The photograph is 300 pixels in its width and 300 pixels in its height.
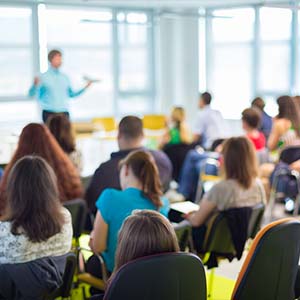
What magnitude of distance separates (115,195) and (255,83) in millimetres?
8658

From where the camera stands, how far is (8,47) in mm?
10625

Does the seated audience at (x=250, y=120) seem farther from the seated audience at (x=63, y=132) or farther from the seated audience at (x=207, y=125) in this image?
the seated audience at (x=63, y=132)

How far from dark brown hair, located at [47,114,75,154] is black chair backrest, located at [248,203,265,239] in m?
1.76

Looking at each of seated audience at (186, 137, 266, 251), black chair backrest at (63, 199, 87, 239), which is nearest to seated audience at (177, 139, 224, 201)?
seated audience at (186, 137, 266, 251)

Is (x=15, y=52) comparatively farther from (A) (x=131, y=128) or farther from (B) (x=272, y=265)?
(B) (x=272, y=265)

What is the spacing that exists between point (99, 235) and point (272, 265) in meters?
1.11

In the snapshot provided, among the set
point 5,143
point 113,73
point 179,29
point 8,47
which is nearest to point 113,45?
point 113,73

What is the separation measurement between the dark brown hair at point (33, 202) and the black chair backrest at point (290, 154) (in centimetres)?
381

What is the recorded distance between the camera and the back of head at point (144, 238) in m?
2.19

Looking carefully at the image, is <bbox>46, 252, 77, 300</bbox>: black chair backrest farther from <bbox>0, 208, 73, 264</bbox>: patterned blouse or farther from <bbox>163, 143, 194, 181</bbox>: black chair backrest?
<bbox>163, 143, 194, 181</bbox>: black chair backrest

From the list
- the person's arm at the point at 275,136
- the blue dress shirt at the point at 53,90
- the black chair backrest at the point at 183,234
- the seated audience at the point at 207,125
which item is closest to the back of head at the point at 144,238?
the black chair backrest at the point at 183,234

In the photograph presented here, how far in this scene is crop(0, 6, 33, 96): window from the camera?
34.6 feet

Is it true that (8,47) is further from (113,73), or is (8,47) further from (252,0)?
(252,0)

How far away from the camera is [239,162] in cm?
420
